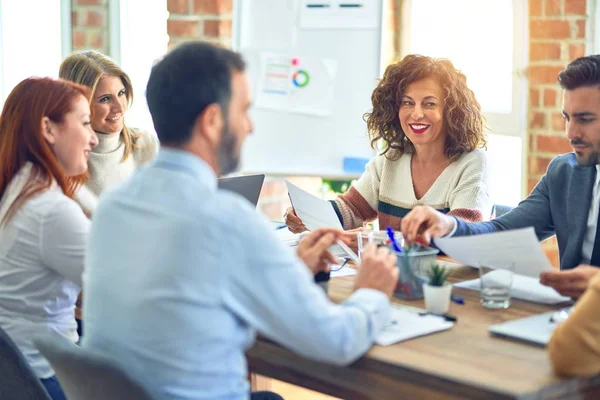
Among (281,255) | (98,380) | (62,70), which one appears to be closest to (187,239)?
(281,255)

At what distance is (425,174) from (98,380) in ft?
5.41

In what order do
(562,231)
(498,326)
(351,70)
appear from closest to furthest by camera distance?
(498,326) < (562,231) < (351,70)

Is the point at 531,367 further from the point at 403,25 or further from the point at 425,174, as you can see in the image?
the point at 403,25

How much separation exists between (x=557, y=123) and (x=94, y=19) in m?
2.12

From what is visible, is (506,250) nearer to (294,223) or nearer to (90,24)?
(294,223)

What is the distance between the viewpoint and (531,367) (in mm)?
1397

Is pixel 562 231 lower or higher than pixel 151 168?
lower

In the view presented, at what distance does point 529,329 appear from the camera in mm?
1597

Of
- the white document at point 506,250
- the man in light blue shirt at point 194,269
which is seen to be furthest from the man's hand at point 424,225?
the man in light blue shirt at point 194,269

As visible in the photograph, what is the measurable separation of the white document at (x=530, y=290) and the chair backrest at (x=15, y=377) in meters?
0.95

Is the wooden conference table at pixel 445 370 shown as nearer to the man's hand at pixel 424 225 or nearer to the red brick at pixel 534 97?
the man's hand at pixel 424 225

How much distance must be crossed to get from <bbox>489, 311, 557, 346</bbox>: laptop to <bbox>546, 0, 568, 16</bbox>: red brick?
167 cm

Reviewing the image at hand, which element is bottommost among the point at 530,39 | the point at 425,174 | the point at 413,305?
the point at 413,305

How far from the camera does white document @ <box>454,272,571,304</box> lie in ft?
6.00
